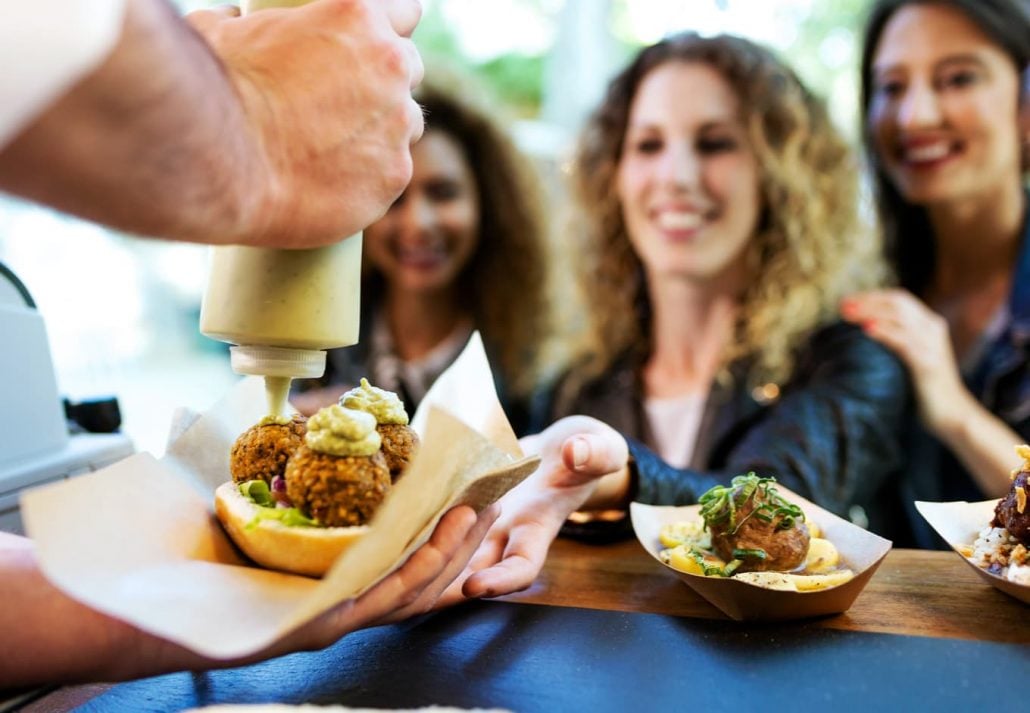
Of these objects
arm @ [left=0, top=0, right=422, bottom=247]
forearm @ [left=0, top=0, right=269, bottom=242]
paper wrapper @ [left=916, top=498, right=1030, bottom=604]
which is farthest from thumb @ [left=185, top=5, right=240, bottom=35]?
paper wrapper @ [left=916, top=498, right=1030, bottom=604]

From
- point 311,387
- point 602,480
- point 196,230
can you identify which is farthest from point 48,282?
point 196,230

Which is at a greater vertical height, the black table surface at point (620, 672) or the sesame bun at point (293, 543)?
the sesame bun at point (293, 543)

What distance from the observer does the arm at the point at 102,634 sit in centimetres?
94

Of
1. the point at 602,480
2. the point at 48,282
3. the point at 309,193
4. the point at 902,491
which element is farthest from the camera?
the point at 48,282

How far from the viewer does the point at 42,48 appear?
632mm

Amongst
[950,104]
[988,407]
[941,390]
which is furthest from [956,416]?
[950,104]

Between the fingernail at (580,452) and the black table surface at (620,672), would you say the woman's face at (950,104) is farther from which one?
the black table surface at (620,672)

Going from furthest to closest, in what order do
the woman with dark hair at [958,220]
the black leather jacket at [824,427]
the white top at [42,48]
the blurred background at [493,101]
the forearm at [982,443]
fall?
the blurred background at [493,101]
the woman with dark hair at [958,220]
the forearm at [982,443]
the black leather jacket at [824,427]
the white top at [42,48]

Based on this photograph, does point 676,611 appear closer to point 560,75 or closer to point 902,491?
point 902,491

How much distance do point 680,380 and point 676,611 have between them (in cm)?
168

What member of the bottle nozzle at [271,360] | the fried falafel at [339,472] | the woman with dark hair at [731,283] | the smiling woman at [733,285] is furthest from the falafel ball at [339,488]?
the smiling woman at [733,285]

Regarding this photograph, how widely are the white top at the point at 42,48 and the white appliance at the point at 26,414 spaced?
2.80ft

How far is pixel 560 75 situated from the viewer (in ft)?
16.1

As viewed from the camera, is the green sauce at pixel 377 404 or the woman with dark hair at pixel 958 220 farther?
the woman with dark hair at pixel 958 220
